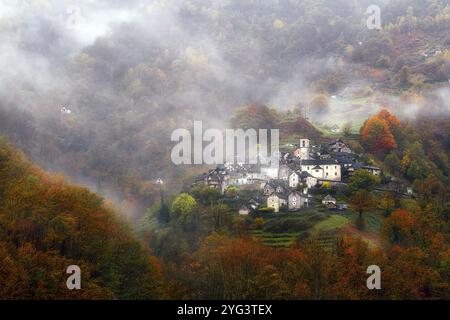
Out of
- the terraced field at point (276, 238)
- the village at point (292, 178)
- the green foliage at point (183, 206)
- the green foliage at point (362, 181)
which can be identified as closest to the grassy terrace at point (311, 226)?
the terraced field at point (276, 238)

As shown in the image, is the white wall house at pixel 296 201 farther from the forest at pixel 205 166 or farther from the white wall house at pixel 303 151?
the white wall house at pixel 303 151

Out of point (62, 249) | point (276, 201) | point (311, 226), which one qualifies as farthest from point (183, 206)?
point (62, 249)

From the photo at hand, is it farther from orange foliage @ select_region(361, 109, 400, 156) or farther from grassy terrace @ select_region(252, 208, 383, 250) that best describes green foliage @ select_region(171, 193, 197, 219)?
orange foliage @ select_region(361, 109, 400, 156)

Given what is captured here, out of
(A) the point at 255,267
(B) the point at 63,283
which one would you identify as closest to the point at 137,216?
(A) the point at 255,267

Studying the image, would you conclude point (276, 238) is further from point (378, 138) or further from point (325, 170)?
point (378, 138)
